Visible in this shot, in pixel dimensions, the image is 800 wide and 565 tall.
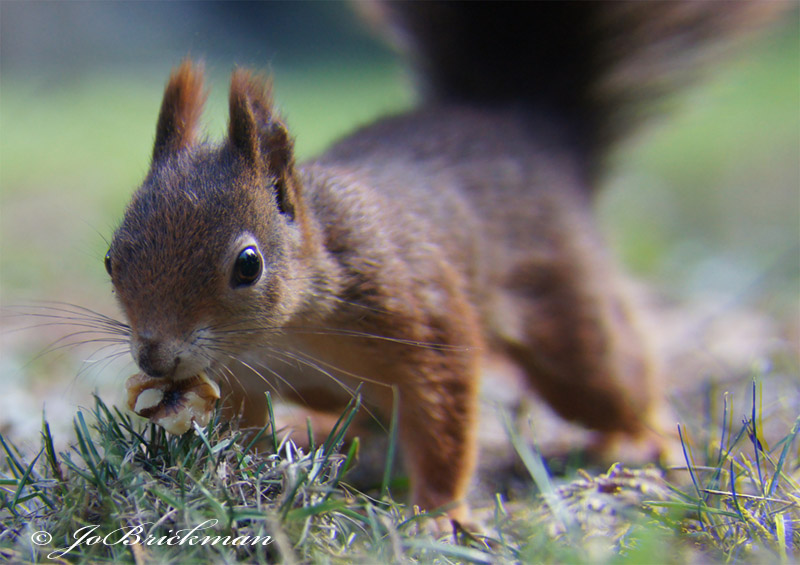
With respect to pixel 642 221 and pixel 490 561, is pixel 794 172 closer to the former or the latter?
pixel 642 221

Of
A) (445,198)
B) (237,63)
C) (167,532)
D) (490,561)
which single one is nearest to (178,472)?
(167,532)

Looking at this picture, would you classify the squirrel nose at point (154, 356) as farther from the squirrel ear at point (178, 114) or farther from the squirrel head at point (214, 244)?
the squirrel ear at point (178, 114)

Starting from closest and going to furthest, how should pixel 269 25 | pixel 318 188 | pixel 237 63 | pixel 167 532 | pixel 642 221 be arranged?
pixel 167 532
pixel 237 63
pixel 318 188
pixel 642 221
pixel 269 25

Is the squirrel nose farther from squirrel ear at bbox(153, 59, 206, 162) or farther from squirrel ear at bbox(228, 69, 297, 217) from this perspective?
squirrel ear at bbox(153, 59, 206, 162)

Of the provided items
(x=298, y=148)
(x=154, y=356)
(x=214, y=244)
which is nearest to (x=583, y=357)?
(x=298, y=148)

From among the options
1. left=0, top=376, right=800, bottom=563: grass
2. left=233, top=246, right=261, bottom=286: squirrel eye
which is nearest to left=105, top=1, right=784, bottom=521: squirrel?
left=233, top=246, right=261, bottom=286: squirrel eye

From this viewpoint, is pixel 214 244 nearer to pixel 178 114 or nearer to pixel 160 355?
pixel 160 355

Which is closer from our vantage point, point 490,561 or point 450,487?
point 490,561
